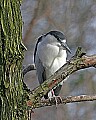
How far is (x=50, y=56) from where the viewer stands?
2113mm

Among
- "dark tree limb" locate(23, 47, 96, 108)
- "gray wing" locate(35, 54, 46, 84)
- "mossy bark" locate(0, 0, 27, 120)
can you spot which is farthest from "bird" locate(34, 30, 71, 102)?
"mossy bark" locate(0, 0, 27, 120)

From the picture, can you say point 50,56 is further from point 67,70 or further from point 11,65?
point 11,65

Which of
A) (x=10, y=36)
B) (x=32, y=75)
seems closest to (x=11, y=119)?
Answer: (x=10, y=36)

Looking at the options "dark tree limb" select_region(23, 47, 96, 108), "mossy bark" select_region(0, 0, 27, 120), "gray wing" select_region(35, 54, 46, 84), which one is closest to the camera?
"mossy bark" select_region(0, 0, 27, 120)

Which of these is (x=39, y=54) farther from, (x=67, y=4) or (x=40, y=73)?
(x=67, y=4)

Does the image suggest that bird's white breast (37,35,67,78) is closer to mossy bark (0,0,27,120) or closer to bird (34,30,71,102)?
bird (34,30,71,102)

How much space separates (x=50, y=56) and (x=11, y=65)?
1.18m

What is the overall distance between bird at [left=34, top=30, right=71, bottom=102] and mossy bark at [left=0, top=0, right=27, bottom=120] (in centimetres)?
109

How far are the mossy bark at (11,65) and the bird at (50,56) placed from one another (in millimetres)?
1092

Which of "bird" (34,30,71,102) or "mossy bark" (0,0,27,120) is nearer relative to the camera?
"mossy bark" (0,0,27,120)

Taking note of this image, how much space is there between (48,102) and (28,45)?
2.58m

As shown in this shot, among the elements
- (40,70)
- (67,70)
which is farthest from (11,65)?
(40,70)

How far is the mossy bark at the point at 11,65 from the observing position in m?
0.92

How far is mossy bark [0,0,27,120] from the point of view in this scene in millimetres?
925
